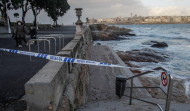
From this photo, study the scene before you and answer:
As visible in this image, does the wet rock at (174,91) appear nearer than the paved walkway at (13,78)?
No

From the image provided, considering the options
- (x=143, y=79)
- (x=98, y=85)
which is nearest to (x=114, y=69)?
(x=143, y=79)

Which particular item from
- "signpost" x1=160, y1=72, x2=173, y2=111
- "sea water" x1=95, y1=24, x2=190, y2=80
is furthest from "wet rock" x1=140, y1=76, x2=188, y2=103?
"signpost" x1=160, y1=72, x2=173, y2=111

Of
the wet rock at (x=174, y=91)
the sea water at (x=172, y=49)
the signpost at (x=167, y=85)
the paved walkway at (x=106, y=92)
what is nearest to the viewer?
the signpost at (x=167, y=85)

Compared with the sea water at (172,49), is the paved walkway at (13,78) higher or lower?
higher

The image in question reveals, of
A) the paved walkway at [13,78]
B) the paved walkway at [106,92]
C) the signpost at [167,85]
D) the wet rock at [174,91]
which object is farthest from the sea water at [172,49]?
the paved walkway at [13,78]

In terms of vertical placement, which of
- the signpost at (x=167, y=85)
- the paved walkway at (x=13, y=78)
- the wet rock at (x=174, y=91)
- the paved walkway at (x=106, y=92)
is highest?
the signpost at (x=167, y=85)

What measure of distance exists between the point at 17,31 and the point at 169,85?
8.95m

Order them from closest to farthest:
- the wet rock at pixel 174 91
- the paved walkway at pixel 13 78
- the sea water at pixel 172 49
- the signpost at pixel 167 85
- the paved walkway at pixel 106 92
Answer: the signpost at pixel 167 85, the paved walkway at pixel 13 78, the paved walkway at pixel 106 92, the wet rock at pixel 174 91, the sea water at pixel 172 49

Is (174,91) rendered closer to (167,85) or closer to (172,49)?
(167,85)

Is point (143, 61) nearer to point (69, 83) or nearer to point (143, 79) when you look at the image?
point (143, 79)

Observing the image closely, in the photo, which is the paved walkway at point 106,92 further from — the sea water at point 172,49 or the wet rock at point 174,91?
the sea water at point 172,49

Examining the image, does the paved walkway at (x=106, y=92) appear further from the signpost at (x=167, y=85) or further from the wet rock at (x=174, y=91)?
the signpost at (x=167, y=85)

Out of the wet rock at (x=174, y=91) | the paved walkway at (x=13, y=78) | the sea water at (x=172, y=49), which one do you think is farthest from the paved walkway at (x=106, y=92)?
the sea water at (x=172, y=49)

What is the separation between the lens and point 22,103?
284 cm
